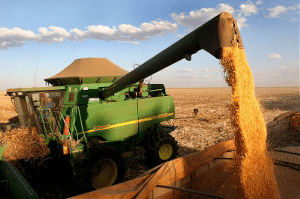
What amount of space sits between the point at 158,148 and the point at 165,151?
458 millimetres

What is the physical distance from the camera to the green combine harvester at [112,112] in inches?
121

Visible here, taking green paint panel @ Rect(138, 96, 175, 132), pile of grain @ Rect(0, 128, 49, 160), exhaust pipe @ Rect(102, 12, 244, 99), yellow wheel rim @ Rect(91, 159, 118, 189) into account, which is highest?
exhaust pipe @ Rect(102, 12, 244, 99)

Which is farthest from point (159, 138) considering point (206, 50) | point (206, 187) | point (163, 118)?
point (206, 50)

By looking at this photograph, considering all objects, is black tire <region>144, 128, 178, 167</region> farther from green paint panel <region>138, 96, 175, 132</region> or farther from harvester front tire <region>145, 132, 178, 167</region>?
green paint panel <region>138, 96, 175, 132</region>

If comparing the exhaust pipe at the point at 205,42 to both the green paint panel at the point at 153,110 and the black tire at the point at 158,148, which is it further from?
the black tire at the point at 158,148

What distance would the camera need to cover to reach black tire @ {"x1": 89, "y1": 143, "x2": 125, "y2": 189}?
4660 mm

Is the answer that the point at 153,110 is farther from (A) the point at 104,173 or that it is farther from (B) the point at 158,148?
(A) the point at 104,173

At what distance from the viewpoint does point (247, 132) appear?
10.5 feet

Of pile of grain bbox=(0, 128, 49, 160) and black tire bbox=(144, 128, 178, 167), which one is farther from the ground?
pile of grain bbox=(0, 128, 49, 160)

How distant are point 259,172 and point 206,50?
2.03 metres

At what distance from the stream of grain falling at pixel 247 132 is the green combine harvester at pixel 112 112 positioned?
0.28 m

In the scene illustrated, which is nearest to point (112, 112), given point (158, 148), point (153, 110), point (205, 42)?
point (153, 110)

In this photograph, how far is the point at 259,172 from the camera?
339 cm

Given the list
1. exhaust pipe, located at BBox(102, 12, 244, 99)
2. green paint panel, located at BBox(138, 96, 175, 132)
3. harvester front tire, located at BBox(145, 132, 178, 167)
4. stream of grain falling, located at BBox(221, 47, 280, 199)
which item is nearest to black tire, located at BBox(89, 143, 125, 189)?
harvester front tire, located at BBox(145, 132, 178, 167)
